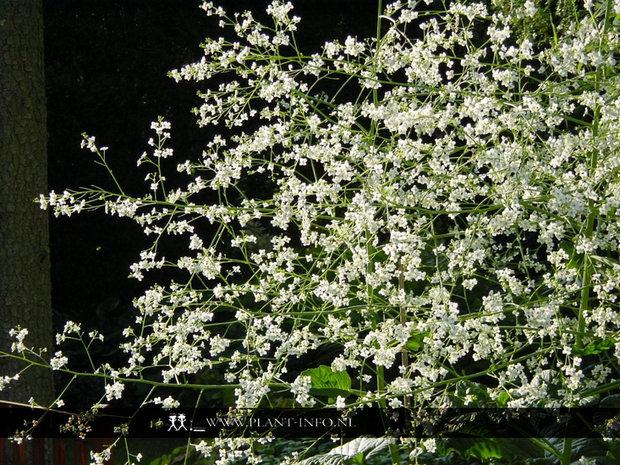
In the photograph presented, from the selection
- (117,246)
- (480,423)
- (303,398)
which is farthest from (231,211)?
(117,246)

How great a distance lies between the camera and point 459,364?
15.4 ft

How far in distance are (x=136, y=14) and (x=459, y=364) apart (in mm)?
3476

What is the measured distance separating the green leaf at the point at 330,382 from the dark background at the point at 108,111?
3.32 m

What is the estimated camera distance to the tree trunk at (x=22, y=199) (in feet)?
14.3

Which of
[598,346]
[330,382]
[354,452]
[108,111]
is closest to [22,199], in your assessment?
[108,111]

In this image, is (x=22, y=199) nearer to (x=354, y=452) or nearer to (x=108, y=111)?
(x=108, y=111)

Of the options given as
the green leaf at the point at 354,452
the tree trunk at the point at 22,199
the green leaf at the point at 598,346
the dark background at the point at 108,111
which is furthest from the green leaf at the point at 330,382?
the dark background at the point at 108,111

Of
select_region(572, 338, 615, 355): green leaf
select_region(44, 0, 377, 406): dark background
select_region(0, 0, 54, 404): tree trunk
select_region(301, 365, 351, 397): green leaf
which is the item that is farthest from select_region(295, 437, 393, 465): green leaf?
select_region(44, 0, 377, 406): dark background

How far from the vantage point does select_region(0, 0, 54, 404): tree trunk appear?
434 cm

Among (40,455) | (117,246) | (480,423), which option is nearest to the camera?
(480,423)

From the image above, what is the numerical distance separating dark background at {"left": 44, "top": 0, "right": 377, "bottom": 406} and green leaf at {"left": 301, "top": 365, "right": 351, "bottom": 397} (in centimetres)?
332

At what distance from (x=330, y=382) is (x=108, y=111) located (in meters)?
3.73

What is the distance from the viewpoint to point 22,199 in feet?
14.5

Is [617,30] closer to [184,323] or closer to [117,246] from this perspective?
[184,323]
